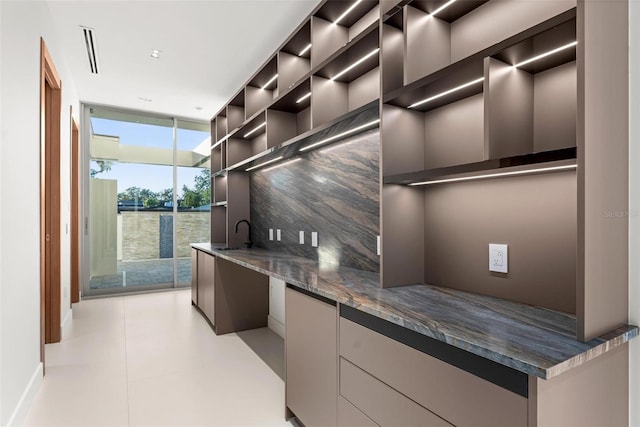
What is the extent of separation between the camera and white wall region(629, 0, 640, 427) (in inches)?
45.0

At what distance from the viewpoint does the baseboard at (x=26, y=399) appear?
6.34 feet

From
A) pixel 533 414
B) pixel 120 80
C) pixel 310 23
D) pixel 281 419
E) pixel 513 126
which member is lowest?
pixel 281 419

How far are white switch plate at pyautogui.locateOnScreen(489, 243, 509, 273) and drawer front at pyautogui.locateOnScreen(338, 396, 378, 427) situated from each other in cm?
82

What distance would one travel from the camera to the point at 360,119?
2.09 metres

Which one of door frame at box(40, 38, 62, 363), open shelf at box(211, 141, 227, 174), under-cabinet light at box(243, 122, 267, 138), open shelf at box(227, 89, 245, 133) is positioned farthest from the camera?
open shelf at box(211, 141, 227, 174)

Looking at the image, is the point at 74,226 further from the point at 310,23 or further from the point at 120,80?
the point at 310,23

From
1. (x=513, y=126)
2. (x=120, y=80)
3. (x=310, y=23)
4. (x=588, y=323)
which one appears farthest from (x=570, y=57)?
(x=120, y=80)

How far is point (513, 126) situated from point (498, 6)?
1.99 ft

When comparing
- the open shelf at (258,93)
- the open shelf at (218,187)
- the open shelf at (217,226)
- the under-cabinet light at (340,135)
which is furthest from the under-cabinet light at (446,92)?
the open shelf at (217,226)

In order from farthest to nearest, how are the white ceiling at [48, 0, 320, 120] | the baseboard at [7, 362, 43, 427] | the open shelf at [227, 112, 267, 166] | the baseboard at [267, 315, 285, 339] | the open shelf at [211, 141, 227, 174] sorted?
the open shelf at [211, 141, 227, 174], the open shelf at [227, 112, 267, 166], the baseboard at [267, 315, 285, 339], the white ceiling at [48, 0, 320, 120], the baseboard at [7, 362, 43, 427]

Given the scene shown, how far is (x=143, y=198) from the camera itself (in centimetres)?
561

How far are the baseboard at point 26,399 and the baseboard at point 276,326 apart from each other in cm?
189

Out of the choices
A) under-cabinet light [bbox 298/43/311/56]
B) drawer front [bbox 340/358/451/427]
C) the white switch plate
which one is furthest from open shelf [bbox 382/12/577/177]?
under-cabinet light [bbox 298/43/311/56]

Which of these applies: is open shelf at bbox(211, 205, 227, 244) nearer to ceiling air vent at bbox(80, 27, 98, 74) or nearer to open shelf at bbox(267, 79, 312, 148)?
ceiling air vent at bbox(80, 27, 98, 74)
